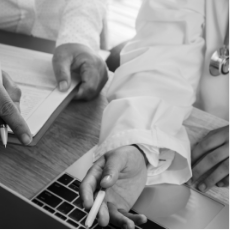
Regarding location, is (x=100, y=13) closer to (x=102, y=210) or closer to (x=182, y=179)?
(x=182, y=179)

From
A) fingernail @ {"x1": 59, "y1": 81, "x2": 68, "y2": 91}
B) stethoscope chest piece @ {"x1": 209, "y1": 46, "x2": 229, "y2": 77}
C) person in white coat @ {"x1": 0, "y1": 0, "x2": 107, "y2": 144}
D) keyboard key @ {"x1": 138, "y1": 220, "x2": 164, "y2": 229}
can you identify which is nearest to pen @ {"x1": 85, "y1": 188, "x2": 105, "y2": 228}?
keyboard key @ {"x1": 138, "y1": 220, "x2": 164, "y2": 229}

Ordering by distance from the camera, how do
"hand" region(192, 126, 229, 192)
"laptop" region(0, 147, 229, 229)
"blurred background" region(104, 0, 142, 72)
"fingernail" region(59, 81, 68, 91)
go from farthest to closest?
"blurred background" region(104, 0, 142, 72), "fingernail" region(59, 81, 68, 91), "hand" region(192, 126, 229, 192), "laptop" region(0, 147, 229, 229)

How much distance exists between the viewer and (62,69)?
32.2 inches

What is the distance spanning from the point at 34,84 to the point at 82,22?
33 centimetres

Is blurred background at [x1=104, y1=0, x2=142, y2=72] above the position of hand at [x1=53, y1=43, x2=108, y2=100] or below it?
below

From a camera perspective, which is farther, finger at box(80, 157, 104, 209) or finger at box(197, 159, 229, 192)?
finger at box(197, 159, 229, 192)

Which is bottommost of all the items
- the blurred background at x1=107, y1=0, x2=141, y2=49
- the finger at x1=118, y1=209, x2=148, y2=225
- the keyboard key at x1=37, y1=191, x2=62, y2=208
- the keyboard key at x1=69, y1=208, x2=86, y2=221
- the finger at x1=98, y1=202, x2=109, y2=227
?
the blurred background at x1=107, y1=0, x2=141, y2=49

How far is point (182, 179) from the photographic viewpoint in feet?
2.15

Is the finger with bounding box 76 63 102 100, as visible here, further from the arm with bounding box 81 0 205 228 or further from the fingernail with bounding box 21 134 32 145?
the fingernail with bounding box 21 134 32 145

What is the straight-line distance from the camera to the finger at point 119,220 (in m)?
0.51

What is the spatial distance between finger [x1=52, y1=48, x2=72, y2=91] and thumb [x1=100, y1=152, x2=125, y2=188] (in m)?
0.24

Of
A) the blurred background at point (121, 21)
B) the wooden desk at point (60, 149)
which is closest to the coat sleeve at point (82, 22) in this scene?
the wooden desk at point (60, 149)

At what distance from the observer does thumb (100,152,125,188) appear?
49 cm

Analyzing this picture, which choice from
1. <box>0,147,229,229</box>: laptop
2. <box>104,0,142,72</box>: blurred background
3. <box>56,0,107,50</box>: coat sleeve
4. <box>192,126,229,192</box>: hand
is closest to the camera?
<box>0,147,229,229</box>: laptop
